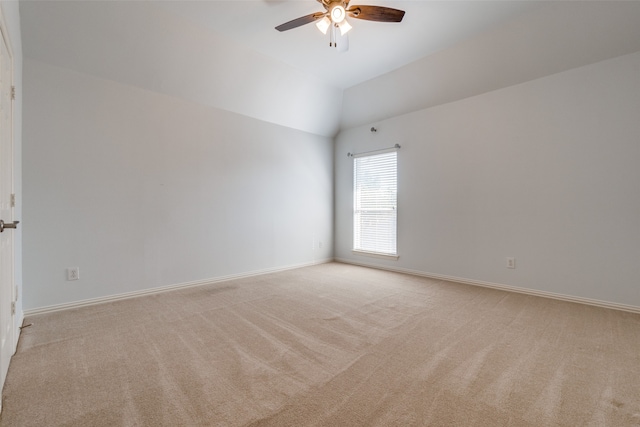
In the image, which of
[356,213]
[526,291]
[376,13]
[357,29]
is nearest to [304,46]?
[357,29]

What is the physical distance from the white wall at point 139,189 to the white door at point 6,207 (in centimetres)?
75

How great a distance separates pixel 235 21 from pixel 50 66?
1827 millimetres

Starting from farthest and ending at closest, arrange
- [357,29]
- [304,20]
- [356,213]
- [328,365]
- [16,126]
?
[356,213] < [357,29] < [304,20] < [16,126] < [328,365]

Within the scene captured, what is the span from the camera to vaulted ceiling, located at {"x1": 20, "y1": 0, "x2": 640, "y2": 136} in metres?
2.55

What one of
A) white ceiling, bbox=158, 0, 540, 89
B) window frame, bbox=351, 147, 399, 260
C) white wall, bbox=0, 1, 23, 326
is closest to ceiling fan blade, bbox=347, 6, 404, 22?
white ceiling, bbox=158, 0, 540, 89

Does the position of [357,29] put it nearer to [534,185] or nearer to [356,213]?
[534,185]

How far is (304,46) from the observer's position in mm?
3305

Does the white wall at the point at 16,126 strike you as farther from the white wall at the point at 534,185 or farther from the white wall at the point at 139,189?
the white wall at the point at 534,185

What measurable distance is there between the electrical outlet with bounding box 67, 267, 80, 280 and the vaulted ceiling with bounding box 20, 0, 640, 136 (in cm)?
201

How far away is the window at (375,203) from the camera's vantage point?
14.8ft

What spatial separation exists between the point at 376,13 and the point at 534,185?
258 cm

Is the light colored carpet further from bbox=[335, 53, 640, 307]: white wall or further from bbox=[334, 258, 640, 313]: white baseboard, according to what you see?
bbox=[335, 53, 640, 307]: white wall

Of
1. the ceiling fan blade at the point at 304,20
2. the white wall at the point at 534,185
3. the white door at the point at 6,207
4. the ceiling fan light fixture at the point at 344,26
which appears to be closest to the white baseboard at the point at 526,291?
the white wall at the point at 534,185

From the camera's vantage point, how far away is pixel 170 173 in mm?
3400
